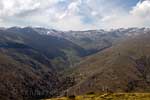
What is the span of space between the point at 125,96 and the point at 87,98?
1924 centimetres

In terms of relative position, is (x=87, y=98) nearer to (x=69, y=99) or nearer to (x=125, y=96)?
(x=69, y=99)

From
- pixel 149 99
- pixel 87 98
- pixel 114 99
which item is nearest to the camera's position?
pixel 149 99

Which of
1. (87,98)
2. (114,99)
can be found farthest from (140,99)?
(87,98)

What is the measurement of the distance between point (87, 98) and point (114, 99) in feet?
62.6

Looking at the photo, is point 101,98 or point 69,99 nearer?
point 101,98

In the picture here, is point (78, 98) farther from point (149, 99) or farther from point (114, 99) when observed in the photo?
point (149, 99)

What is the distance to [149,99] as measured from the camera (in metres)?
124

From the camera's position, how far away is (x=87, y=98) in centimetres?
14712

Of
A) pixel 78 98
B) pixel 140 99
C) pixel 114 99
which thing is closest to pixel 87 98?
pixel 78 98

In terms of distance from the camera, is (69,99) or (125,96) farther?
(69,99)

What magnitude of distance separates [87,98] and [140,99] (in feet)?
→ 102

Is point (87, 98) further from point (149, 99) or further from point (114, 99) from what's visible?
point (149, 99)

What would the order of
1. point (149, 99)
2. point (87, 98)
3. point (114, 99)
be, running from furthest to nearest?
1. point (87, 98)
2. point (114, 99)
3. point (149, 99)

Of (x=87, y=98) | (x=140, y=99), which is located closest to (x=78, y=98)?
(x=87, y=98)
